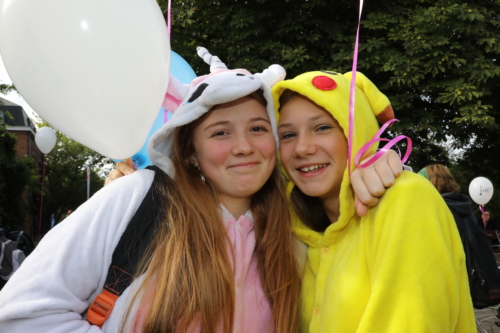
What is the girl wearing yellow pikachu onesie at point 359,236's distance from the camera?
1.59 meters

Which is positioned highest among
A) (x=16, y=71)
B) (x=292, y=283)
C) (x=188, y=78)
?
(x=188, y=78)

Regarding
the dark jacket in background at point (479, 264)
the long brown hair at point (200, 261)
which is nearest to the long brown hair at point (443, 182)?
the dark jacket in background at point (479, 264)

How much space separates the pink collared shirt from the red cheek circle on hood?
78cm

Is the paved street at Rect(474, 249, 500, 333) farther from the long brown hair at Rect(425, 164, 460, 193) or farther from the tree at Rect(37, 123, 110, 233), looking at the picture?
the tree at Rect(37, 123, 110, 233)

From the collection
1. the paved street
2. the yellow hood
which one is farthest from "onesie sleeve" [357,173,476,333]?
the paved street

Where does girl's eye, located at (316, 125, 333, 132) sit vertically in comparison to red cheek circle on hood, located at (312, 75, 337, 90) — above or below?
below

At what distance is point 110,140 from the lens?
1.82m

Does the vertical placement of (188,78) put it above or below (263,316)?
above

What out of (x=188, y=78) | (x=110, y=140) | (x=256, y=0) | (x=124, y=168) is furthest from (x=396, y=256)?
(x=256, y=0)

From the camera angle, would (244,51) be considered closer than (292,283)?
No

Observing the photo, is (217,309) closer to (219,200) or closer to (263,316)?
(263,316)

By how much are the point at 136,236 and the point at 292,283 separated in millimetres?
782

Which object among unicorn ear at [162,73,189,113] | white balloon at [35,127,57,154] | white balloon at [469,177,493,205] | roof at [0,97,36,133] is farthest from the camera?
roof at [0,97,36,133]

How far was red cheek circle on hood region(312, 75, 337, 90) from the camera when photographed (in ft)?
7.01
